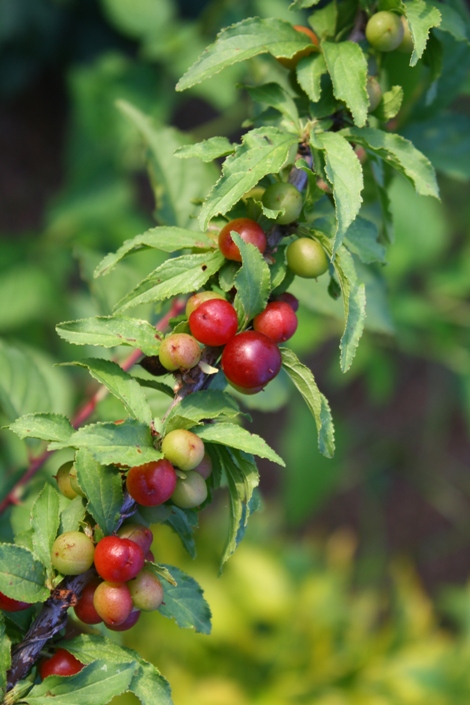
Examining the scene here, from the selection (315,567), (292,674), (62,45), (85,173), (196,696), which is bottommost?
(315,567)

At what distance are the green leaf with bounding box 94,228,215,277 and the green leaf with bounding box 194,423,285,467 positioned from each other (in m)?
0.12

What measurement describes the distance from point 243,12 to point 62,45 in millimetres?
764

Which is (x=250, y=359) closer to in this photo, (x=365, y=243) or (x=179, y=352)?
(x=179, y=352)

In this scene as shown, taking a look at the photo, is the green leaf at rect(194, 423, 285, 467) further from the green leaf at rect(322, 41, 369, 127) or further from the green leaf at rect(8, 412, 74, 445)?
the green leaf at rect(322, 41, 369, 127)

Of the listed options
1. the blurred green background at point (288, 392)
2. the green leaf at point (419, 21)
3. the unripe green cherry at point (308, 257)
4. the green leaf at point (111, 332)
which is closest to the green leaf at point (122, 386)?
the green leaf at point (111, 332)

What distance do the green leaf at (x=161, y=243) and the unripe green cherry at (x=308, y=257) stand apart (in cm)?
6

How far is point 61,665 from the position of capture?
43cm

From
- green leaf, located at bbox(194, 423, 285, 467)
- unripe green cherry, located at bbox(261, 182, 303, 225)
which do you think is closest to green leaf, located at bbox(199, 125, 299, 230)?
unripe green cherry, located at bbox(261, 182, 303, 225)

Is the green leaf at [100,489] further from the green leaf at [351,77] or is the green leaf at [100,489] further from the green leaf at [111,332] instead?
the green leaf at [351,77]

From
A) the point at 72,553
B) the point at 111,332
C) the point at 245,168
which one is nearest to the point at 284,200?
the point at 245,168

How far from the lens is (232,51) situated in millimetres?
470

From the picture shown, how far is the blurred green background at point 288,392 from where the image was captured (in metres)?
1.45

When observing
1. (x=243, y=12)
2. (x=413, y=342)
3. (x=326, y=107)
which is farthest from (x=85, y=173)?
(x=326, y=107)

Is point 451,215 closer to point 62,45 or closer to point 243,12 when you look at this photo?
point 243,12
